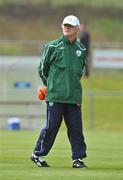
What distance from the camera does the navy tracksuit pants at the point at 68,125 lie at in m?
13.8

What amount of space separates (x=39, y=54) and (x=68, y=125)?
26625 mm

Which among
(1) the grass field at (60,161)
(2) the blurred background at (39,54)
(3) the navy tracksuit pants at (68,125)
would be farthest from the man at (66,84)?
(2) the blurred background at (39,54)

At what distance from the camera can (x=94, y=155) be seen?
1709 centimetres

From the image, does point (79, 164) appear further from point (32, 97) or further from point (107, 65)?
point (107, 65)

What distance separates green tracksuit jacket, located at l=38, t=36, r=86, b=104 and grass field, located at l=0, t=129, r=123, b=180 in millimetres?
1122

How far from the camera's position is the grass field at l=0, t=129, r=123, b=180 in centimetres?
1254

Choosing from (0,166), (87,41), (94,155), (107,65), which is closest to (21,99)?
(87,41)

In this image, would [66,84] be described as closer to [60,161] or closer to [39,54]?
[60,161]

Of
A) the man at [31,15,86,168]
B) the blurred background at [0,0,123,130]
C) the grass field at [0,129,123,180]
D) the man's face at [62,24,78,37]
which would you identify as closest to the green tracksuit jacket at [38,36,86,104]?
the man at [31,15,86,168]

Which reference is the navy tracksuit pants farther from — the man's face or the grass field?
the man's face

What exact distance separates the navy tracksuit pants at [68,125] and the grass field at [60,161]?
34cm

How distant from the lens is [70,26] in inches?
540

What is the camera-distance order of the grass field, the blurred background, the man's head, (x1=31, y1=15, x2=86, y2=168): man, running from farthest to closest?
the blurred background → (x1=31, y1=15, x2=86, y2=168): man → the man's head → the grass field

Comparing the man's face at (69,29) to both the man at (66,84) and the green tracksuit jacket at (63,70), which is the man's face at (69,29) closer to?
the man at (66,84)
